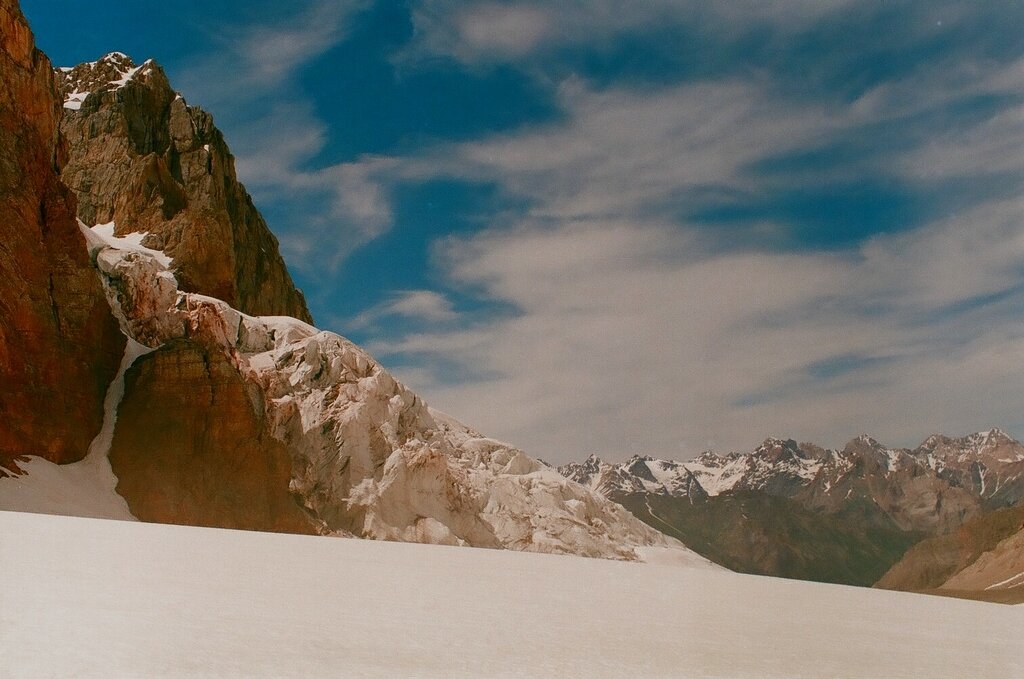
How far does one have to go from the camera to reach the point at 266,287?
85125mm

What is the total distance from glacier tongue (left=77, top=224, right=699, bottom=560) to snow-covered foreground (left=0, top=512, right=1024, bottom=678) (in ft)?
116

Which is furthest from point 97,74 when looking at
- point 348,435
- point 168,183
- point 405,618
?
point 405,618

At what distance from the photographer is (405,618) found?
945 centimetres

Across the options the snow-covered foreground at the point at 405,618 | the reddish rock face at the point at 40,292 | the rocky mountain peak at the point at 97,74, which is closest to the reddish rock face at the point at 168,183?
the rocky mountain peak at the point at 97,74

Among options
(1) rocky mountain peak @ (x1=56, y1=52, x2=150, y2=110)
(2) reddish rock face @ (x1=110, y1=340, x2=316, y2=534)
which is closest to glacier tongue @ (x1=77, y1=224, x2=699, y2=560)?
(2) reddish rock face @ (x1=110, y1=340, x2=316, y2=534)

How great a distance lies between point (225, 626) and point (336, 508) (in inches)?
1779

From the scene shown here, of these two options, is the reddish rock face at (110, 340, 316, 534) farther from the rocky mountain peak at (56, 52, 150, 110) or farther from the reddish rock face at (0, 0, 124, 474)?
the rocky mountain peak at (56, 52, 150, 110)

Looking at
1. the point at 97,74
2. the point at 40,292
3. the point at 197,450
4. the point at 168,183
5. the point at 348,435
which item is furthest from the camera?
the point at 97,74

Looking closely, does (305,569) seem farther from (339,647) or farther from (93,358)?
(93,358)

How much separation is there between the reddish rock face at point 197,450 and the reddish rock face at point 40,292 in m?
2.14

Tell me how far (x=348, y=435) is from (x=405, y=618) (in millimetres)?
46299

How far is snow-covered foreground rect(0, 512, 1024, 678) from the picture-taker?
7.54 m

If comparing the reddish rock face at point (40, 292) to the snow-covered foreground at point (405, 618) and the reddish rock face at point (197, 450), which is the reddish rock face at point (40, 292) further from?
the snow-covered foreground at point (405, 618)

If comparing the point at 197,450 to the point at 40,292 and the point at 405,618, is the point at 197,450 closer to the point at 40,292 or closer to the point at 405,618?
the point at 40,292
